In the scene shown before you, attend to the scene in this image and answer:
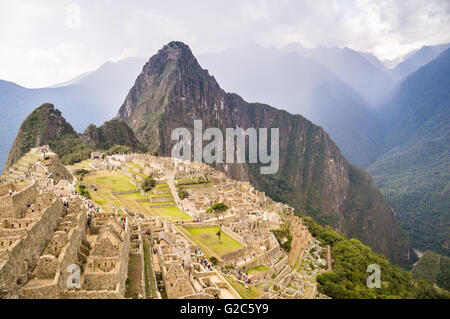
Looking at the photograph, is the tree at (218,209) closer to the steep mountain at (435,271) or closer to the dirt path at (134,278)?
the dirt path at (134,278)

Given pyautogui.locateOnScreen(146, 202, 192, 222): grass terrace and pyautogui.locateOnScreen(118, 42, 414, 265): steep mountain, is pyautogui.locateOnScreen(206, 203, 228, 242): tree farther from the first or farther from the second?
pyautogui.locateOnScreen(118, 42, 414, 265): steep mountain

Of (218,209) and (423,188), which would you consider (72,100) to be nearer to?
(218,209)

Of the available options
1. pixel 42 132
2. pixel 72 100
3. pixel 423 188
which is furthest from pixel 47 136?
pixel 423 188

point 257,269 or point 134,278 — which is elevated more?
point 134,278

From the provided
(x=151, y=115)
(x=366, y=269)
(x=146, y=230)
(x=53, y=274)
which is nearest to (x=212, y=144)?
(x=151, y=115)

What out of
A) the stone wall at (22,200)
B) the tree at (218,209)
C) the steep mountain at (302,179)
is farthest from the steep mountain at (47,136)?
the stone wall at (22,200)

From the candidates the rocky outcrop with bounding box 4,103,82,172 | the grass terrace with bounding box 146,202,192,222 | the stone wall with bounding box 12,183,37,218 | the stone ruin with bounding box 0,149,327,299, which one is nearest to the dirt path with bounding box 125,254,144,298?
the stone ruin with bounding box 0,149,327,299

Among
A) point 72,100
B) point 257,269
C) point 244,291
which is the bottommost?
point 257,269
